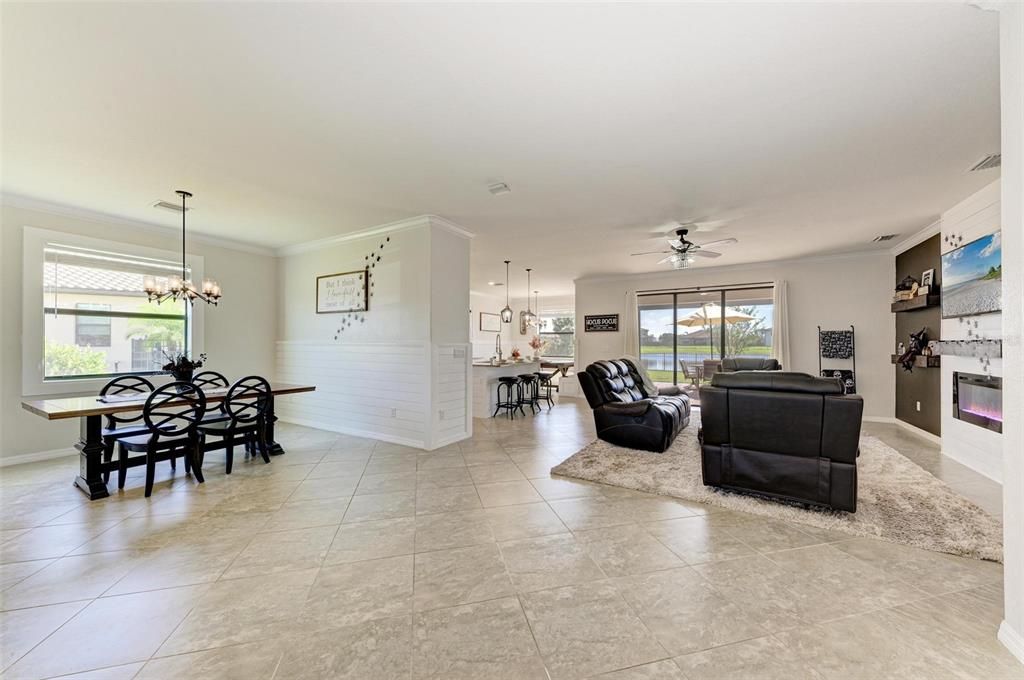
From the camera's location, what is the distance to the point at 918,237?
5109mm

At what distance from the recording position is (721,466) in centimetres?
315

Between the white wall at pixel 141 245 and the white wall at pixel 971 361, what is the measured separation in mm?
8511

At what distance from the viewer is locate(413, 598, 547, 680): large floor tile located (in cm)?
148

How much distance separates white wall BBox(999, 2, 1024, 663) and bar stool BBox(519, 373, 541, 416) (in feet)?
18.0

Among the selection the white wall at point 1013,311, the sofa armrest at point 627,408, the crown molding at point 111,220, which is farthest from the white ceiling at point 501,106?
the sofa armrest at point 627,408

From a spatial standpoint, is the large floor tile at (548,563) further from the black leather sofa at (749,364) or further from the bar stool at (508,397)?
the black leather sofa at (749,364)

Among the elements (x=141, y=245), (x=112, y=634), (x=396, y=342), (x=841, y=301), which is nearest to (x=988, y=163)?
(x=841, y=301)

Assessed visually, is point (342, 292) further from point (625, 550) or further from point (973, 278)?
point (973, 278)

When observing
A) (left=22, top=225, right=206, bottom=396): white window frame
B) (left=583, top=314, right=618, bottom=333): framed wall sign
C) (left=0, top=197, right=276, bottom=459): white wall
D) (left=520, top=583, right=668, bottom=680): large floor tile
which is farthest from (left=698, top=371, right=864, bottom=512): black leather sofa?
(left=22, top=225, right=206, bottom=396): white window frame

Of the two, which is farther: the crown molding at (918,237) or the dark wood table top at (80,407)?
the crown molding at (918,237)

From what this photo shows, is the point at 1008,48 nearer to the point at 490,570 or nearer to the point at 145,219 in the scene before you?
the point at 490,570

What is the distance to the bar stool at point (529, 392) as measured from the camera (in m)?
7.05

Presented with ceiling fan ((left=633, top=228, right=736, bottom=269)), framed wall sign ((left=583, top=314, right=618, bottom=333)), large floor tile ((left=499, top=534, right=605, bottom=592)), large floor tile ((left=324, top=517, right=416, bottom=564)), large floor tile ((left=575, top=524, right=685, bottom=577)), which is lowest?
large floor tile ((left=324, top=517, right=416, bottom=564))

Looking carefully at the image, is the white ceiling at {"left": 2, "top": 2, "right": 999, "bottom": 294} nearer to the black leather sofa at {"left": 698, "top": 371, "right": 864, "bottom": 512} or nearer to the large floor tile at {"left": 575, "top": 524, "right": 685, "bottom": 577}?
the black leather sofa at {"left": 698, "top": 371, "right": 864, "bottom": 512}
